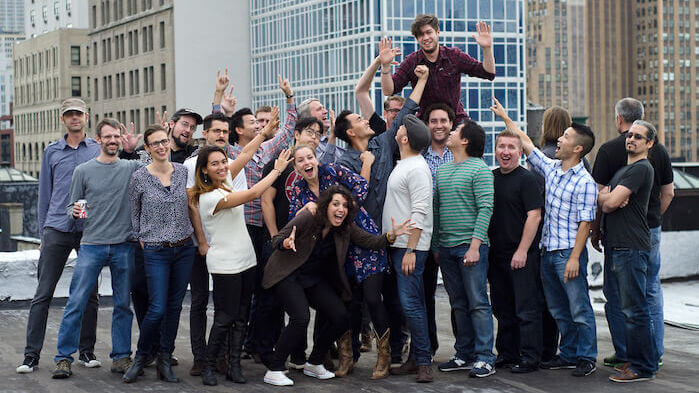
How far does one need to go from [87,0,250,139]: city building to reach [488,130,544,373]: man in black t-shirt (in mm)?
75806

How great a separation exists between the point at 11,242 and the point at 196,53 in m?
55.1

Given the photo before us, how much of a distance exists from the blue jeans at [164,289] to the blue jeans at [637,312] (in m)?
3.51

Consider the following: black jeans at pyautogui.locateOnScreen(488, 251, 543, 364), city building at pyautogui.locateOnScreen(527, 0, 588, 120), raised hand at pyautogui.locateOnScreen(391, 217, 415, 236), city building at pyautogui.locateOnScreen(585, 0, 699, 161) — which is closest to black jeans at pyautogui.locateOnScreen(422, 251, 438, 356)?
black jeans at pyautogui.locateOnScreen(488, 251, 543, 364)

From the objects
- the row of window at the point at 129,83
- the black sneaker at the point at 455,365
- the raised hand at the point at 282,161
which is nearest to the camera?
the raised hand at the point at 282,161

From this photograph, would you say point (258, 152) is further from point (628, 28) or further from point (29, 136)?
point (628, 28)

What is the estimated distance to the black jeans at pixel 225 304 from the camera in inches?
325

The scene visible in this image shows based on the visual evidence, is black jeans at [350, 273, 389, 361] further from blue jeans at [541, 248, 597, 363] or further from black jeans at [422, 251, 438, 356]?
blue jeans at [541, 248, 597, 363]

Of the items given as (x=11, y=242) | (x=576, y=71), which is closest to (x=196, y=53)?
(x=11, y=242)

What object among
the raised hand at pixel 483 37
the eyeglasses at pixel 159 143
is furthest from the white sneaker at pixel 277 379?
the raised hand at pixel 483 37

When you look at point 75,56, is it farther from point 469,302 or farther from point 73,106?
point 469,302

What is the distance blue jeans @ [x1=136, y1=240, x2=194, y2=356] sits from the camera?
832 cm

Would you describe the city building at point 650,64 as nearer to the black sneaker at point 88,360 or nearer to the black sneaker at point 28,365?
the black sneaker at point 88,360

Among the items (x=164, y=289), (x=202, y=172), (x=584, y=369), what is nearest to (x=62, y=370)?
(x=164, y=289)

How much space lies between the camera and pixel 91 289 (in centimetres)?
870
